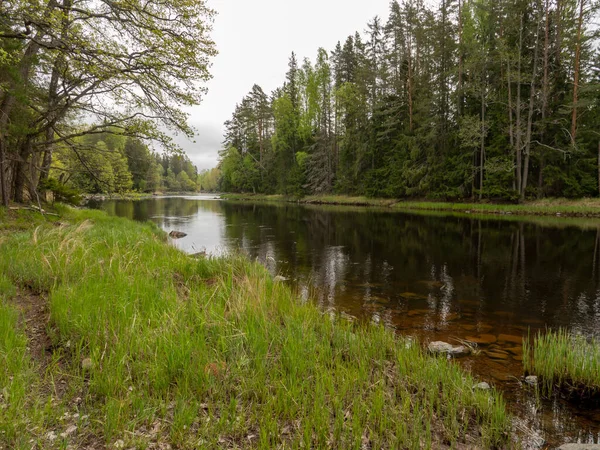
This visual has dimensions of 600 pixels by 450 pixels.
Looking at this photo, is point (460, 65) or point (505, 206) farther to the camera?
point (460, 65)

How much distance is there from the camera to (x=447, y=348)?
580 centimetres

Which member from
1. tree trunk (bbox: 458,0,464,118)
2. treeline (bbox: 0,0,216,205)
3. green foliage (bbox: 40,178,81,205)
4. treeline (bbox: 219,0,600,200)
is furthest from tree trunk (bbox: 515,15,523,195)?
green foliage (bbox: 40,178,81,205)

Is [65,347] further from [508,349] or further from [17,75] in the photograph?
[17,75]

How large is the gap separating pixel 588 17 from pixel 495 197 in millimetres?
16043

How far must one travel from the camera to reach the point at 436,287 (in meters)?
10.3

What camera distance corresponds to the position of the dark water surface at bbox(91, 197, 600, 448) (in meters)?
4.95

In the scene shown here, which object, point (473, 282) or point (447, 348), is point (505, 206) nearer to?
point (473, 282)

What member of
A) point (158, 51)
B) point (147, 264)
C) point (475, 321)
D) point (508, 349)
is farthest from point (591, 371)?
point (158, 51)

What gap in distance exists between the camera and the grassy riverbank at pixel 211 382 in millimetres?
2756

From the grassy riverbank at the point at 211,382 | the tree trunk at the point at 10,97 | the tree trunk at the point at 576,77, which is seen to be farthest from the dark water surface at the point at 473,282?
the tree trunk at the point at 576,77

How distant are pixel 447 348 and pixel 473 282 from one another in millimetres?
6013

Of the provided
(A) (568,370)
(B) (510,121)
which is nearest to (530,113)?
A: (B) (510,121)

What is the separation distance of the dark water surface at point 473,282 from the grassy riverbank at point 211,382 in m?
1.22

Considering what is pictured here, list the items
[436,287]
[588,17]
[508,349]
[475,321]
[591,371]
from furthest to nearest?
1. [588,17]
2. [436,287]
3. [475,321]
4. [508,349]
5. [591,371]
